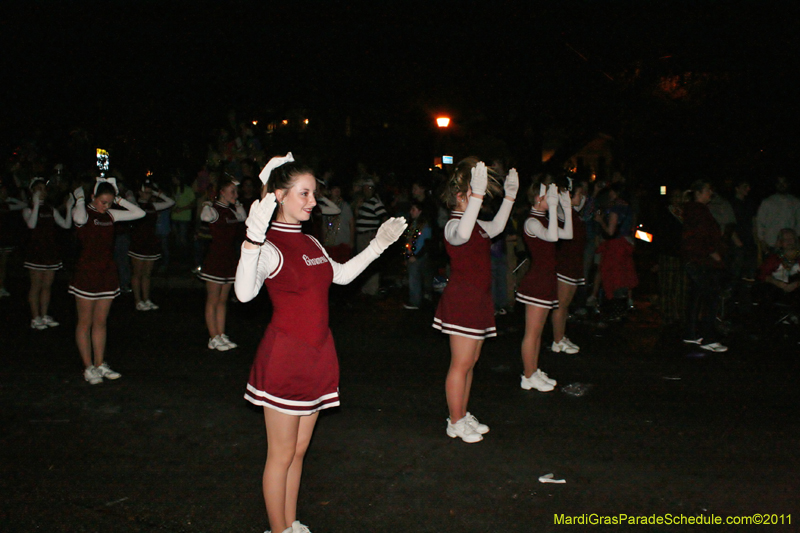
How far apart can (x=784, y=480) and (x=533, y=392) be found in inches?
93.3

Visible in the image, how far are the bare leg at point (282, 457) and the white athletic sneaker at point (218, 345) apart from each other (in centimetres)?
480

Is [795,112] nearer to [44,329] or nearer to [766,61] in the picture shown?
[766,61]

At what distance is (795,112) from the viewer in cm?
1454

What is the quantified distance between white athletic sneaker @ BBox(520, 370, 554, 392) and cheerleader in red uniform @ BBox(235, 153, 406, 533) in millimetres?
3539

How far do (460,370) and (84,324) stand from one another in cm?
375

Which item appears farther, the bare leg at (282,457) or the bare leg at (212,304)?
the bare leg at (212,304)

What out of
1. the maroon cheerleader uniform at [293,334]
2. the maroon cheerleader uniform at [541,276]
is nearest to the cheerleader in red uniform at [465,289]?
the maroon cheerleader uniform at [541,276]

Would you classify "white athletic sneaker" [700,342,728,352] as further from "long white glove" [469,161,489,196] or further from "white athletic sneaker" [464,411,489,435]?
"long white glove" [469,161,489,196]

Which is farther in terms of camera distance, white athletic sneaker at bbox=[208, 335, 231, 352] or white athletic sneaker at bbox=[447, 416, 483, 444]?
white athletic sneaker at bbox=[208, 335, 231, 352]

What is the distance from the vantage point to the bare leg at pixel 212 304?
26.8ft

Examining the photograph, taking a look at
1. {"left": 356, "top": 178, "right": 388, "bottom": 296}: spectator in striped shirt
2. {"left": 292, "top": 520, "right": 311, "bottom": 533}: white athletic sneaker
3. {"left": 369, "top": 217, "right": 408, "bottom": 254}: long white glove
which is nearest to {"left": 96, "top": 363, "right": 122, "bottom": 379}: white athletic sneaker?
{"left": 292, "top": 520, "right": 311, "bottom": 533}: white athletic sneaker

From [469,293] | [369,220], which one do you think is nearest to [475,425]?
[469,293]

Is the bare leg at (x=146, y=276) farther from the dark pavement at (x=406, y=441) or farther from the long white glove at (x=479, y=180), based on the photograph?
the long white glove at (x=479, y=180)

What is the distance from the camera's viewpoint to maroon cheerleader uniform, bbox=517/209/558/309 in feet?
21.5
